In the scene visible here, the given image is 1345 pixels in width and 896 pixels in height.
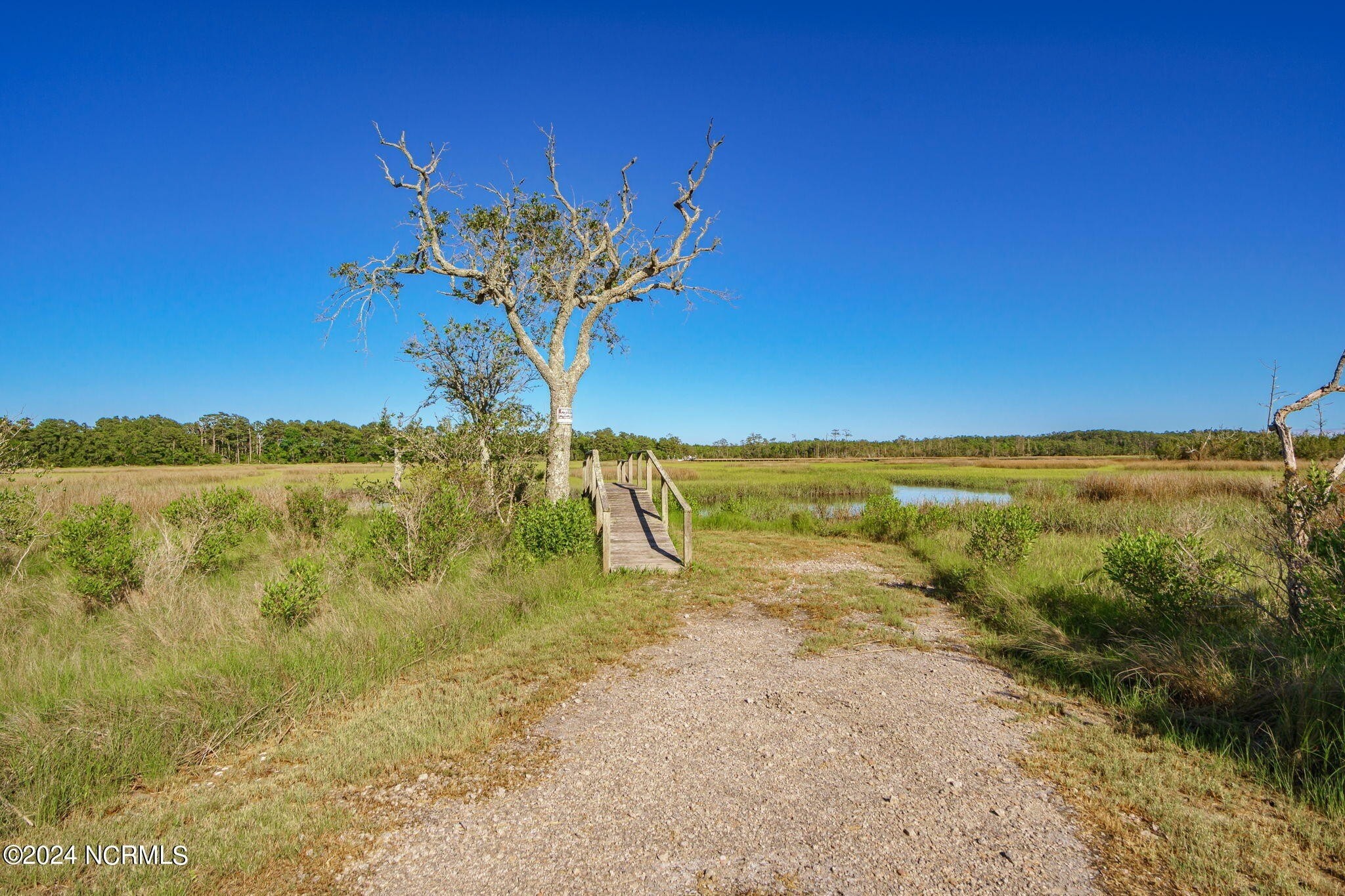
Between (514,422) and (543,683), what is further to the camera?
(514,422)

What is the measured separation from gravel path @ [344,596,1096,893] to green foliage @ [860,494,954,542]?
31.0 feet

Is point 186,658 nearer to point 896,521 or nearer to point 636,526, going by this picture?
point 636,526

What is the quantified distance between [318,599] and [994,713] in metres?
7.60

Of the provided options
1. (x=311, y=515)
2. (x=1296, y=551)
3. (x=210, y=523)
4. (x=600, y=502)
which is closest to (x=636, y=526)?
(x=600, y=502)

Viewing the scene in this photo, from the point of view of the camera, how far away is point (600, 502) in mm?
12148

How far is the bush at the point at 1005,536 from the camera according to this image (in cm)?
920

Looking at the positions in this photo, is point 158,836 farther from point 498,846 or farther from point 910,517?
point 910,517

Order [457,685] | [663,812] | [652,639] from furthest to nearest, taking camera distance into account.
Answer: [652,639]
[457,685]
[663,812]

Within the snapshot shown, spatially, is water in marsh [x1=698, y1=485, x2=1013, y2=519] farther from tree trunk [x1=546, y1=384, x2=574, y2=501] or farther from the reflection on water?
tree trunk [x1=546, y1=384, x2=574, y2=501]

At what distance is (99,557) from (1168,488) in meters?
31.7

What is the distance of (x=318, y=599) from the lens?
7.18 meters

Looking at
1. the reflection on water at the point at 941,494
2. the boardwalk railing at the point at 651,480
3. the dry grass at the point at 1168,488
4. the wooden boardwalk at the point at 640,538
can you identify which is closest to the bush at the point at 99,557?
the wooden boardwalk at the point at 640,538

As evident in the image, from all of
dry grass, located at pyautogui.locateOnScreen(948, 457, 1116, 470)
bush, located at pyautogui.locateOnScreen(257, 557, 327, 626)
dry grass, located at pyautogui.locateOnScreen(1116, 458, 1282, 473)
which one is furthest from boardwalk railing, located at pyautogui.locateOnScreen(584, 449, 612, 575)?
dry grass, located at pyautogui.locateOnScreen(948, 457, 1116, 470)

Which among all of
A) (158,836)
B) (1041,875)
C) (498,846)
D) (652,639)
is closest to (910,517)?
(652,639)
